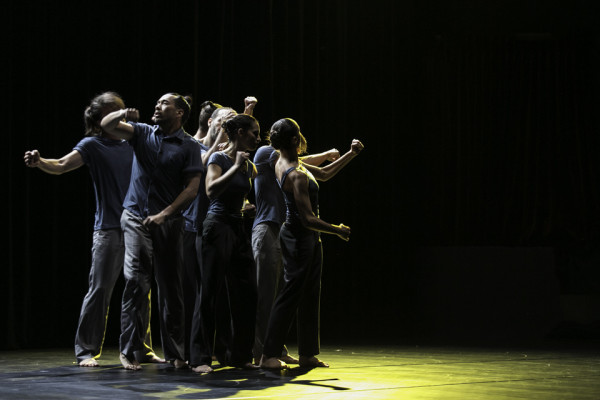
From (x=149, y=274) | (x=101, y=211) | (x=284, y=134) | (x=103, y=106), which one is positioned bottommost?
(x=149, y=274)

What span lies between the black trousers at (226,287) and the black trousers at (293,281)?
0.39 feet

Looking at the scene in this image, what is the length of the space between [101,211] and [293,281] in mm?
1167

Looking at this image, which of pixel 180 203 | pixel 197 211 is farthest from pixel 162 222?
pixel 197 211

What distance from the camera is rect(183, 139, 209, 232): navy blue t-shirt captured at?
454cm

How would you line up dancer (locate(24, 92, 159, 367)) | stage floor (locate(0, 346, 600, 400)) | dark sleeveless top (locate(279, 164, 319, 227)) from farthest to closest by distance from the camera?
dancer (locate(24, 92, 159, 367)) < dark sleeveless top (locate(279, 164, 319, 227)) < stage floor (locate(0, 346, 600, 400))

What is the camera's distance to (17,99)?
5773 mm

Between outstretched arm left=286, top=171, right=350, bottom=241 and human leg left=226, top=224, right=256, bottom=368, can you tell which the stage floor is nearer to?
human leg left=226, top=224, right=256, bottom=368

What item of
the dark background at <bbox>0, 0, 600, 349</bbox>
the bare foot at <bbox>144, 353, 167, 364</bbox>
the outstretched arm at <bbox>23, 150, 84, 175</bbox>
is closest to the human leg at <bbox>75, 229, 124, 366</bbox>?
the bare foot at <bbox>144, 353, 167, 364</bbox>

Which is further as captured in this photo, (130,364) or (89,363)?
(89,363)

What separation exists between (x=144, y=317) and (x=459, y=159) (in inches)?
178

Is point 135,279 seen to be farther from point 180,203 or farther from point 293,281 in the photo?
point 293,281

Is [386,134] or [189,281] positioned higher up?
[386,134]

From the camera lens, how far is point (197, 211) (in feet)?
15.0

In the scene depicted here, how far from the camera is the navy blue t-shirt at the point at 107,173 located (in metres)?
4.61
